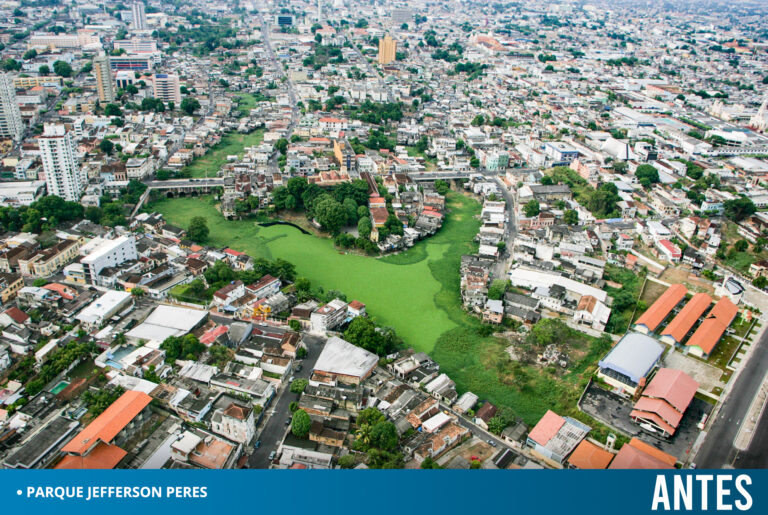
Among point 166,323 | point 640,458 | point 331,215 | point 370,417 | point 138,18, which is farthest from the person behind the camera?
point 138,18

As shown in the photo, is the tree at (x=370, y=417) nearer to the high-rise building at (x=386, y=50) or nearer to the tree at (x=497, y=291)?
the tree at (x=497, y=291)

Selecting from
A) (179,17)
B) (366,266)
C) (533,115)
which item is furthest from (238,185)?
(179,17)

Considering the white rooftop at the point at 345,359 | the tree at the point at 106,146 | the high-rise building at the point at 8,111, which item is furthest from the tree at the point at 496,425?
the high-rise building at the point at 8,111

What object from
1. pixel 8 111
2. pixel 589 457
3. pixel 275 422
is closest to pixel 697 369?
pixel 589 457

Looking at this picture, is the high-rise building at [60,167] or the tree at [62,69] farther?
the tree at [62,69]

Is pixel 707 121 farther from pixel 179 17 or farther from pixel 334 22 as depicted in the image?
pixel 179 17

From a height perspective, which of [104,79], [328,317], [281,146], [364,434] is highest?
[104,79]

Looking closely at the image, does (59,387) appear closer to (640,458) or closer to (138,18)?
(640,458)
